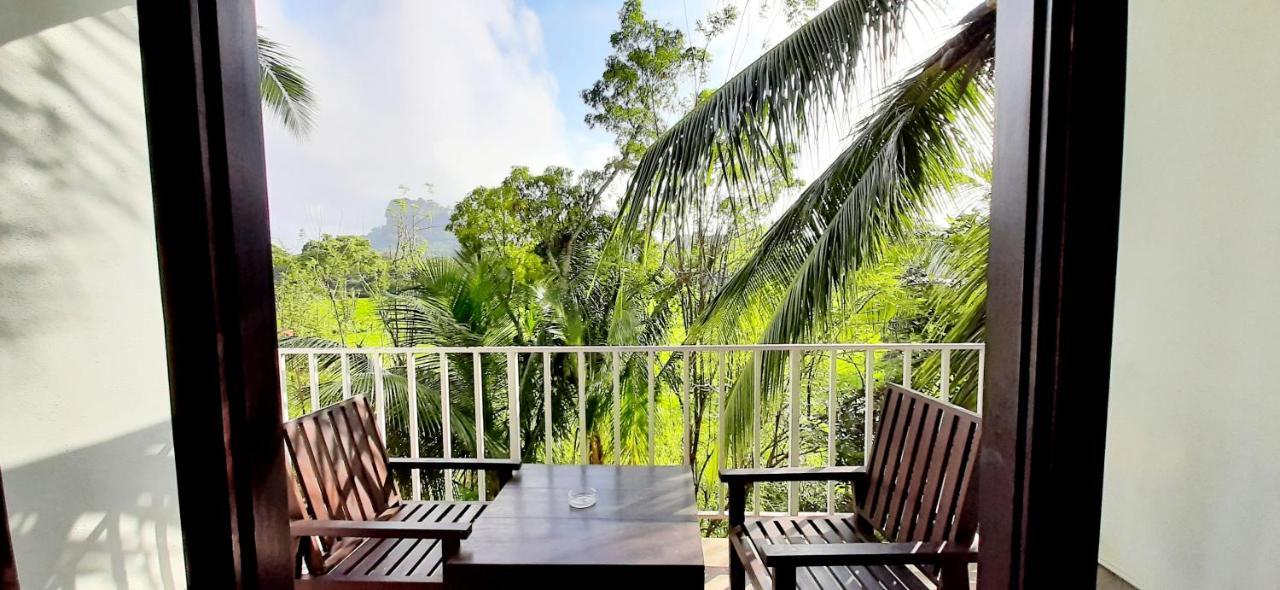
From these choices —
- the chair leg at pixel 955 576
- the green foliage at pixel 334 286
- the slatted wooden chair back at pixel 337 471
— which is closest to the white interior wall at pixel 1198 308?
the chair leg at pixel 955 576

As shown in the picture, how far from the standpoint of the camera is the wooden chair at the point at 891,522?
1.58 m

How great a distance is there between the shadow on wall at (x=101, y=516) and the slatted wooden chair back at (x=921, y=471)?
8.42ft

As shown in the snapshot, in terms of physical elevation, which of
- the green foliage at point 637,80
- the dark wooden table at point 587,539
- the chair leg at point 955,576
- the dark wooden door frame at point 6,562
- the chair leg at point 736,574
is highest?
the green foliage at point 637,80

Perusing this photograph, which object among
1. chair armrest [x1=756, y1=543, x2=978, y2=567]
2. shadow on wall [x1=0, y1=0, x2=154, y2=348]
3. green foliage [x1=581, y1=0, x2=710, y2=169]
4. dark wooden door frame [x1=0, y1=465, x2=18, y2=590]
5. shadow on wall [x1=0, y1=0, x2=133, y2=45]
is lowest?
chair armrest [x1=756, y1=543, x2=978, y2=567]

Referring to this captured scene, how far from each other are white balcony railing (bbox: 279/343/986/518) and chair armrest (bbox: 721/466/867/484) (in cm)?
39

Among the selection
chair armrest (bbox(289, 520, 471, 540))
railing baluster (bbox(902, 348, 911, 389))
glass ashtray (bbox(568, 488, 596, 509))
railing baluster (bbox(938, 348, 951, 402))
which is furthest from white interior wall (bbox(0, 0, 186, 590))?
railing baluster (bbox(938, 348, 951, 402))

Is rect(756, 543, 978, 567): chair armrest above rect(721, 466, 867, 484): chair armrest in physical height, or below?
above

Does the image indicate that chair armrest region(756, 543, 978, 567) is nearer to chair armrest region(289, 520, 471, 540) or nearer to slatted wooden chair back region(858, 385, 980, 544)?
slatted wooden chair back region(858, 385, 980, 544)

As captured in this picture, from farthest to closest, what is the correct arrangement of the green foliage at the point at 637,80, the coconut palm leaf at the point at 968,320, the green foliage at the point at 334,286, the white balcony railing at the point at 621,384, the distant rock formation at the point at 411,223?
the distant rock formation at the point at 411,223 → the green foliage at the point at 334,286 → the green foliage at the point at 637,80 → the coconut palm leaf at the point at 968,320 → the white balcony railing at the point at 621,384

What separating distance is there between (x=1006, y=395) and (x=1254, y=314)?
1071 millimetres

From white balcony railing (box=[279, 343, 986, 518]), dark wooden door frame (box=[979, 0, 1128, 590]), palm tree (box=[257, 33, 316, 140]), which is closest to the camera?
dark wooden door frame (box=[979, 0, 1128, 590])

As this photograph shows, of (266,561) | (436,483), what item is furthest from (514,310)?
(266,561)

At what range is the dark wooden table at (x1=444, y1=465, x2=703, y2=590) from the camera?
163 centimetres

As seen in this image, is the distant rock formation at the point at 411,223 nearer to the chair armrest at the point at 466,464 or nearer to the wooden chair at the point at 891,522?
the chair armrest at the point at 466,464
